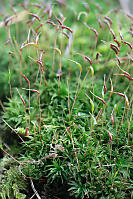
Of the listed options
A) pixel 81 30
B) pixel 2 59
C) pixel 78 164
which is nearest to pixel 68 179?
pixel 78 164

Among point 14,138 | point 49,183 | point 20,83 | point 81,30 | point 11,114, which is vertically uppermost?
point 81,30

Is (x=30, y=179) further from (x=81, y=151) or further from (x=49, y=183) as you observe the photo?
(x=81, y=151)

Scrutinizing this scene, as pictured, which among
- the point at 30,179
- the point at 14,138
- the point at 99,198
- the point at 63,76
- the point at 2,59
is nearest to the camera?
the point at 99,198

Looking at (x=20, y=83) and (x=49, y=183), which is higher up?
(x=20, y=83)

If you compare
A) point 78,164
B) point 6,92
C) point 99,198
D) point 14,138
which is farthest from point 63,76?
point 99,198

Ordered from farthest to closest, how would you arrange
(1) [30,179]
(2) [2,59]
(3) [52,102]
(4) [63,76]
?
1. (2) [2,59]
2. (4) [63,76]
3. (3) [52,102]
4. (1) [30,179]

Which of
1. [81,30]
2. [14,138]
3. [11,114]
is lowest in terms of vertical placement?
[14,138]

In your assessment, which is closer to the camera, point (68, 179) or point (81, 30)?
point (68, 179)

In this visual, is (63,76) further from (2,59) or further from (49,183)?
(49,183)

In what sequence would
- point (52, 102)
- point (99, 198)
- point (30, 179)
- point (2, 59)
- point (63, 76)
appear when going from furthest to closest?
point (2, 59)
point (63, 76)
point (52, 102)
point (30, 179)
point (99, 198)
